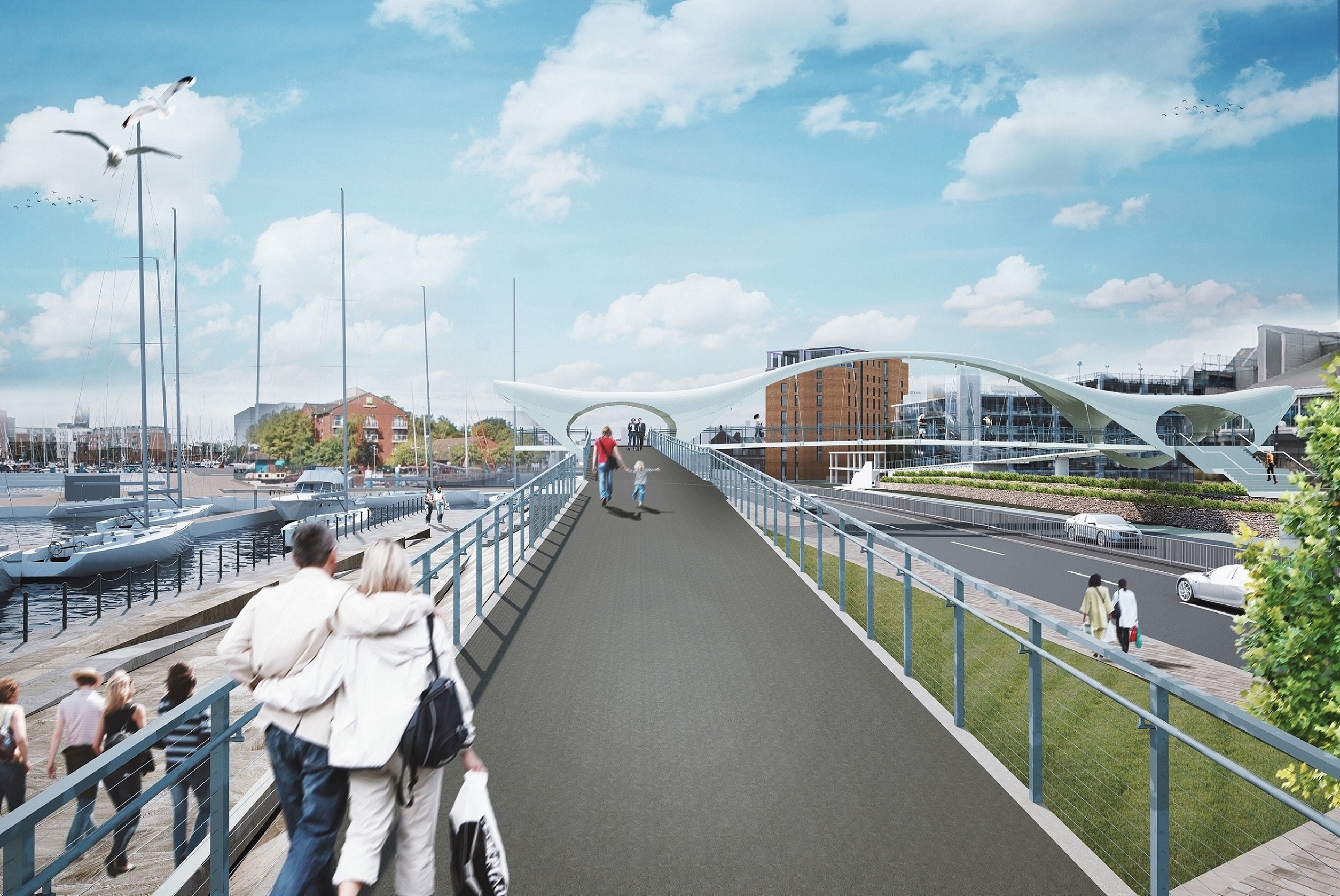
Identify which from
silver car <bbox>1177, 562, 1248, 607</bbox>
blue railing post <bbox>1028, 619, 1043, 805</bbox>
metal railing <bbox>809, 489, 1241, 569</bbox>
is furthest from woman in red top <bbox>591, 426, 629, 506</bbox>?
silver car <bbox>1177, 562, 1248, 607</bbox>

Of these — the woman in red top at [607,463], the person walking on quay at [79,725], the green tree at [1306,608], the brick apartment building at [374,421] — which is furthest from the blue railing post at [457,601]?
the brick apartment building at [374,421]

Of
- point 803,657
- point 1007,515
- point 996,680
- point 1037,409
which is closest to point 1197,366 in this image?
point 1037,409

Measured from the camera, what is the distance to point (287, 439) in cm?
9675

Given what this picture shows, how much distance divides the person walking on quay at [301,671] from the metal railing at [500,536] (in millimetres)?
1393

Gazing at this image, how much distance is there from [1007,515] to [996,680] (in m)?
26.3

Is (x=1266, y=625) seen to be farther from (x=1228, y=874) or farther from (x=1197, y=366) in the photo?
(x=1197, y=366)

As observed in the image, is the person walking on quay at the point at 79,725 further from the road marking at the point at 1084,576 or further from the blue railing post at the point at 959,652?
the road marking at the point at 1084,576

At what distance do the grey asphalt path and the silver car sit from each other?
14790mm

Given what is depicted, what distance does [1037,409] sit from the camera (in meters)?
93.9

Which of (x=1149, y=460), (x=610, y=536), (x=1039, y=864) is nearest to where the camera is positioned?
(x=1039, y=864)

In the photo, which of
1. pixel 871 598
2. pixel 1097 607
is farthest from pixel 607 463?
pixel 871 598

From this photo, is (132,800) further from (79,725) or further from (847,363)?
(847,363)

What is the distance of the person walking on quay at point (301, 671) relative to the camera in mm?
2859

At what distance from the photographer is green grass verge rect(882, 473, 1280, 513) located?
32.7 metres
